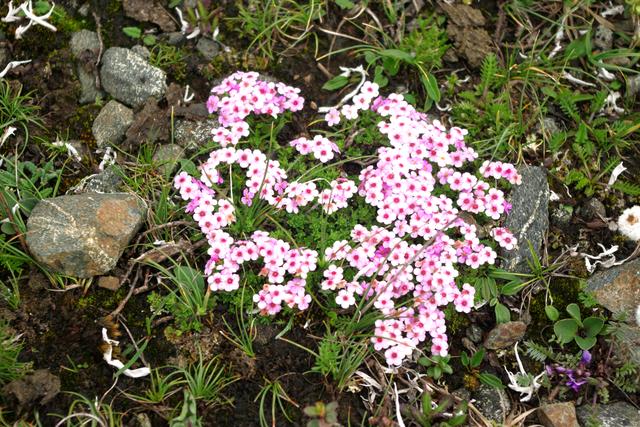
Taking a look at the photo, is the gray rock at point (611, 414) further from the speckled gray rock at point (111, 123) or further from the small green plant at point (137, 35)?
the small green plant at point (137, 35)

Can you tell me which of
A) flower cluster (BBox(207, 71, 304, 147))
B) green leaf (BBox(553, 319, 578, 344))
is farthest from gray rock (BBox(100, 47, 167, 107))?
green leaf (BBox(553, 319, 578, 344))

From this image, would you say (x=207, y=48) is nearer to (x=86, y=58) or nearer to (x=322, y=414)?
(x=86, y=58)

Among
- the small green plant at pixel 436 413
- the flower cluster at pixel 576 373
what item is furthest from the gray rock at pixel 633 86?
the small green plant at pixel 436 413

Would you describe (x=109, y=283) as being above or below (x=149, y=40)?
below

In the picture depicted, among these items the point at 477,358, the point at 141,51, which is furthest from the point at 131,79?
the point at 477,358

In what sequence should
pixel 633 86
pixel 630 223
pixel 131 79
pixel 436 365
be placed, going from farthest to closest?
pixel 633 86 < pixel 131 79 < pixel 630 223 < pixel 436 365
